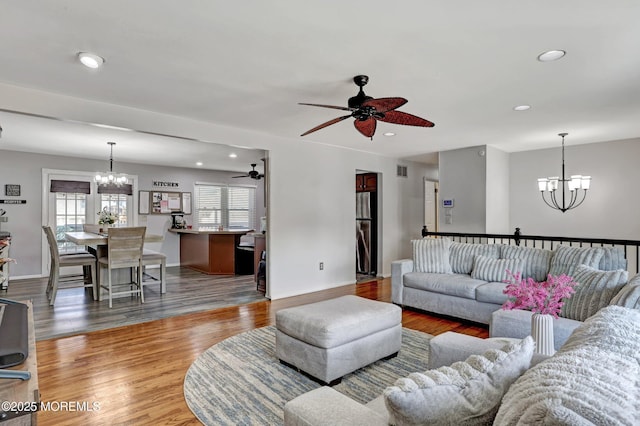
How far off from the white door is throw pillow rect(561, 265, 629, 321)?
4954mm

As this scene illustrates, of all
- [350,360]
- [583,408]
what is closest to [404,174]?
[350,360]

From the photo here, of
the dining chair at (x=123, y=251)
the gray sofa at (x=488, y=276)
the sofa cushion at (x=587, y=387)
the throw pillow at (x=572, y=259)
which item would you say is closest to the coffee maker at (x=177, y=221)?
the dining chair at (x=123, y=251)

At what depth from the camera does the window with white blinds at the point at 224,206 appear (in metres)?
8.78

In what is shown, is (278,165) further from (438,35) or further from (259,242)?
(438,35)

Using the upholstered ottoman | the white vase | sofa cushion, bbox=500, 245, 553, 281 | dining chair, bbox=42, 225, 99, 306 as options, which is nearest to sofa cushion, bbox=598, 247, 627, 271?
sofa cushion, bbox=500, 245, 553, 281

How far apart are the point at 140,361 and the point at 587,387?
3196mm

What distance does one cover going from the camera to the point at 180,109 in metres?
3.78

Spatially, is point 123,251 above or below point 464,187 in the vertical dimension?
below

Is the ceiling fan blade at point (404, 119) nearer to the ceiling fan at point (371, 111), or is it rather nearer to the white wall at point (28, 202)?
the ceiling fan at point (371, 111)

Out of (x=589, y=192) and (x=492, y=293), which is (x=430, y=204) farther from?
(x=492, y=293)

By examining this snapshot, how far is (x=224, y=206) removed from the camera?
9.18 meters

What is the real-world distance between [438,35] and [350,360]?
2379 millimetres

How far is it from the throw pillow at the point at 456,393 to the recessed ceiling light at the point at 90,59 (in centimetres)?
292

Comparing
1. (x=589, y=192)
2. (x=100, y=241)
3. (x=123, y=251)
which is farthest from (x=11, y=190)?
(x=589, y=192)
